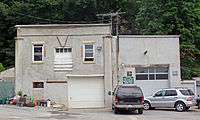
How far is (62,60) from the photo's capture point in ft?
119

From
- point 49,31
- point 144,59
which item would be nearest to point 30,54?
point 49,31

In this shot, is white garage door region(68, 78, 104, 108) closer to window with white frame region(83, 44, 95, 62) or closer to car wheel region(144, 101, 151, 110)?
window with white frame region(83, 44, 95, 62)

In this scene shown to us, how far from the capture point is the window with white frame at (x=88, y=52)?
3650 centimetres

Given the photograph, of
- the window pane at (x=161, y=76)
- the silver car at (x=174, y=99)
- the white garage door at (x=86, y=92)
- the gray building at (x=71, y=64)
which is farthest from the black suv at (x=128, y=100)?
the window pane at (x=161, y=76)

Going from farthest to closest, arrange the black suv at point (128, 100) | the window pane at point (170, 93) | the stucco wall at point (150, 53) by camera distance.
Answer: the stucco wall at point (150, 53) < the window pane at point (170, 93) < the black suv at point (128, 100)

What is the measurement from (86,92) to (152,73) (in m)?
5.72

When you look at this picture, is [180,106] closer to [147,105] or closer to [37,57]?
[147,105]

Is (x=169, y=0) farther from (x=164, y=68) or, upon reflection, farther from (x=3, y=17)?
(x=3, y=17)

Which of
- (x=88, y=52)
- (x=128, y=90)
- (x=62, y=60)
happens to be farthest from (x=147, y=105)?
(x=62, y=60)

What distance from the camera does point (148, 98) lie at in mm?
33875

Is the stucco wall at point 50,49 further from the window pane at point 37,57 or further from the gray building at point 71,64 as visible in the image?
the window pane at point 37,57

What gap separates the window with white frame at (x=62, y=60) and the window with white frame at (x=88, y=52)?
1197 mm

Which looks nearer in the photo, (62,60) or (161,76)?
(62,60)

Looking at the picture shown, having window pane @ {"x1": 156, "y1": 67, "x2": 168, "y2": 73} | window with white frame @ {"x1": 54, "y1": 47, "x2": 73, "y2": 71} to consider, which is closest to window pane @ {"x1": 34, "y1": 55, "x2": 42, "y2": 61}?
window with white frame @ {"x1": 54, "y1": 47, "x2": 73, "y2": 71}
